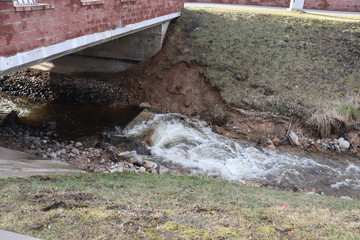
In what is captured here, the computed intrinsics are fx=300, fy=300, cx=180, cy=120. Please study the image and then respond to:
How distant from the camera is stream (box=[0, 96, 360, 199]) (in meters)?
8.71

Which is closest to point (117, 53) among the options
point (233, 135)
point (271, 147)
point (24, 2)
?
point (233, 135)

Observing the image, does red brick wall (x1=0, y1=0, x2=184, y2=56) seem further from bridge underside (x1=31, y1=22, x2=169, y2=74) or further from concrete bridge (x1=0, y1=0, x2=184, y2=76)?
bridge underside (x1=31, y1=22, x2=169, y2=74)

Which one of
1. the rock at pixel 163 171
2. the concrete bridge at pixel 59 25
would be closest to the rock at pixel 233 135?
the rock at pixel 163 171

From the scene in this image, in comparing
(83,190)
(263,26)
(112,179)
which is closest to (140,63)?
(263,26)

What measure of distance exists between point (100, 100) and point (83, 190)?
847 centimetres

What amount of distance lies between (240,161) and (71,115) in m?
7.09

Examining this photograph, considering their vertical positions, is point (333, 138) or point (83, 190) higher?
point (83, 190)

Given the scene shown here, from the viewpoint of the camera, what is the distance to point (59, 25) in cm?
666

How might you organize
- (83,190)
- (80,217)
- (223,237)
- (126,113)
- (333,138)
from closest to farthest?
(223,237) < (80,217) < (83,190) < (333,138) < (126,113)

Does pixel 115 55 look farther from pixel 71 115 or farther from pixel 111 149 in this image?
pixel 111 149

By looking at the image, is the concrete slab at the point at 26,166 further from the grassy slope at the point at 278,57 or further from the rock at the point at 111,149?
the grassy slope at the point at 278,57

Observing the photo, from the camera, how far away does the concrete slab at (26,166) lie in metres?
6.49

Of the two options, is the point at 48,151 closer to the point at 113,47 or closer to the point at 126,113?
the point at 126,113

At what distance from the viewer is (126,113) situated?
41.9ft
